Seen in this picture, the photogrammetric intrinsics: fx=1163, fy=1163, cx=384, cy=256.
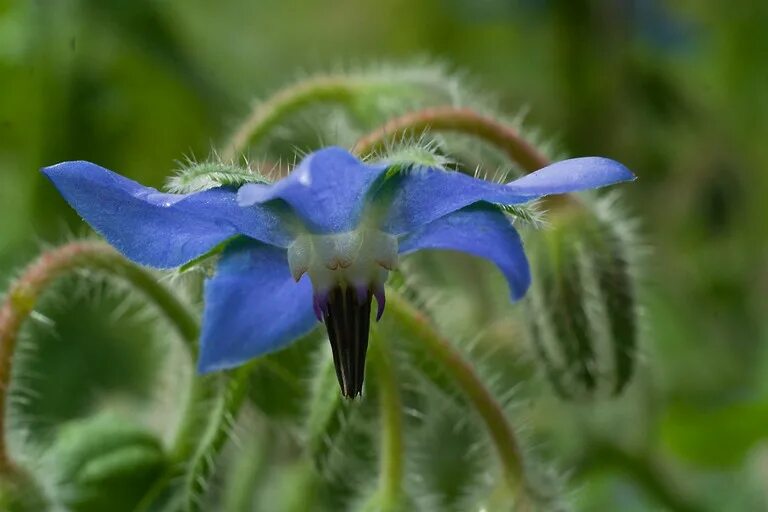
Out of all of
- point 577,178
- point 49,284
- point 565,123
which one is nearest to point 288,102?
point 49,284

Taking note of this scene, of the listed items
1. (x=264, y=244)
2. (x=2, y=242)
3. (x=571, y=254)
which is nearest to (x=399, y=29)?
(x=2, y=242)

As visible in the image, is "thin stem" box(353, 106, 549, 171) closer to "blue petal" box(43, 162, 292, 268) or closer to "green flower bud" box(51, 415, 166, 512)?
"blue petal" box(43, 162, 292, 268)

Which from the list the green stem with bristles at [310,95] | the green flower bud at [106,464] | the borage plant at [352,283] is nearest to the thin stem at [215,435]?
the borage plant at [352,283]

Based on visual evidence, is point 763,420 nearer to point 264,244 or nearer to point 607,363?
point 607,363

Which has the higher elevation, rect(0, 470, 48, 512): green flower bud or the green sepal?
the green sepal

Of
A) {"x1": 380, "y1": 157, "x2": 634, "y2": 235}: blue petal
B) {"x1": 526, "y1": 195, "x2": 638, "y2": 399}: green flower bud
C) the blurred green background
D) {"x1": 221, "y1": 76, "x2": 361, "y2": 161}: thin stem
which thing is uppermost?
the blurred green background

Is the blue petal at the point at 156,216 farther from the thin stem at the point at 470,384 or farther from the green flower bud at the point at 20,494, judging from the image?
the green flower bud at the point at 20,494

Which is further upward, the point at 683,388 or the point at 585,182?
the point at 683,388

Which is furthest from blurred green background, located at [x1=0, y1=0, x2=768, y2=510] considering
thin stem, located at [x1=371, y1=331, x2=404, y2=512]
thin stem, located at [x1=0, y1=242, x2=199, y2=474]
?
thin stem, located at [x1=371, y1=331, x2=404, y2=512]
